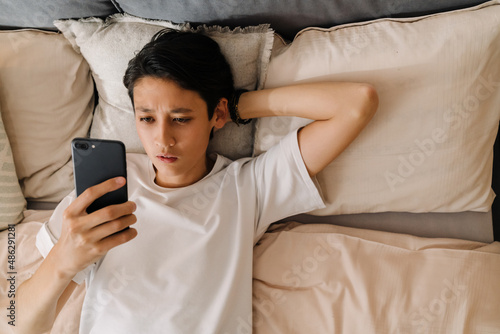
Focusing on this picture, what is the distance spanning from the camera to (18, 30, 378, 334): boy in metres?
1.00

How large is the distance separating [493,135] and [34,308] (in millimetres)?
1427

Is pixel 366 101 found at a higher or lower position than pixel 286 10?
lower

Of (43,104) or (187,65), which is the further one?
(43,104)

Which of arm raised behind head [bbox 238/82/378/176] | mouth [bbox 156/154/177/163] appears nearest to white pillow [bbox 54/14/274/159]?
arm raised behind head [bbox 238/82/378/176]

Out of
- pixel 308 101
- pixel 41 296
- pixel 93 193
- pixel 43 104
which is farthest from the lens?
pixel 43 104

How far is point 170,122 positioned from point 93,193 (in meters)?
0.29

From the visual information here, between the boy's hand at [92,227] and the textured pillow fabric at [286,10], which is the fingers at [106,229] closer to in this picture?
the boy's hand at [92,227]

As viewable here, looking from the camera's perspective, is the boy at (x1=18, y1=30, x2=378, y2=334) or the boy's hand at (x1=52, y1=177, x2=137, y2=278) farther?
the boy at (x1=18, y1=30, x2=378, y2=334)

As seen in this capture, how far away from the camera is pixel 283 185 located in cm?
109

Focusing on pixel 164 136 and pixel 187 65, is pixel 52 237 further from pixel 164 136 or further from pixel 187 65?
pixel 187 65

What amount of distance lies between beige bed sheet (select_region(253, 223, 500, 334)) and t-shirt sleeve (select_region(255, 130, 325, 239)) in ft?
0.42

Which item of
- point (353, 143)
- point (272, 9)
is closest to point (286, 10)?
point (272, 9)

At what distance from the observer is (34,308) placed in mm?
977

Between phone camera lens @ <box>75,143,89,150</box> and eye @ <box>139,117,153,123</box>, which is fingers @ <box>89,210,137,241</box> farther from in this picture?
eye @ <box>139,117,153,123</box>
